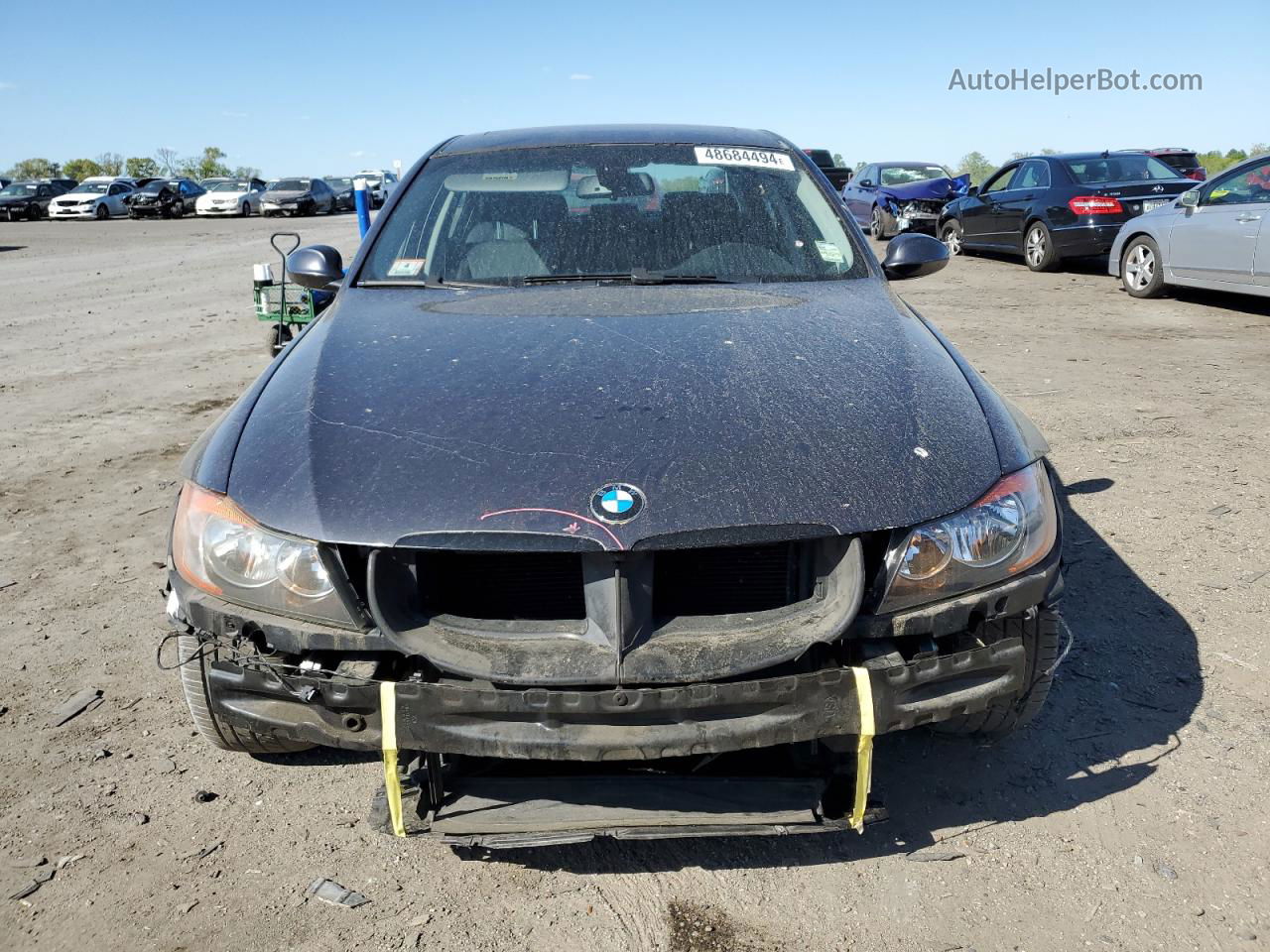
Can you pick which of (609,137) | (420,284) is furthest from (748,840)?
(609,137)

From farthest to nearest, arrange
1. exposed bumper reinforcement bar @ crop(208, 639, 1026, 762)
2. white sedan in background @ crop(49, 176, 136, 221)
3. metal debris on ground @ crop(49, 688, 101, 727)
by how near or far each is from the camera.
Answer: white sedan in background @ crop(49, 176, 136, 221) → metal debris on ground @ crop(49, 688, 101, 727) → exposed bumper reinforcement bar @ crop(208, 639, 1026, 762)

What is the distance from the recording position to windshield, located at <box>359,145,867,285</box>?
3.46 metres

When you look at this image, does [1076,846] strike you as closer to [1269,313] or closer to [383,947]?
[383,947]

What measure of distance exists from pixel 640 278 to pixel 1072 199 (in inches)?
447

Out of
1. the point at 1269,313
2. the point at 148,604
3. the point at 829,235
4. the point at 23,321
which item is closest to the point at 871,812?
the point at 829,235

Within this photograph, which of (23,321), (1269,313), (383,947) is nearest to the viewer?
(383,947)

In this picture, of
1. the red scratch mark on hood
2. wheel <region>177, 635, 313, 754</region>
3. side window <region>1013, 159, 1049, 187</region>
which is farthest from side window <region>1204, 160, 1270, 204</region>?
wheel <region>177, 635, 313, 754</region>

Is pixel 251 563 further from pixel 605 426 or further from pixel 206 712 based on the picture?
pixel 605 426

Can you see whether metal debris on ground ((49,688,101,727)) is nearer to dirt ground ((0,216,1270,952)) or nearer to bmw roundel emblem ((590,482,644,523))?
dirt ground ((0,216,1270,952))

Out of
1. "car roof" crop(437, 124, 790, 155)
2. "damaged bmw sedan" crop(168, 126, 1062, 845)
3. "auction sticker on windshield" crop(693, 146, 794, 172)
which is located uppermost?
"car roof" crop(437, 124, 790, 155)

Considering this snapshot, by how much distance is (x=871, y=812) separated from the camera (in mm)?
2277

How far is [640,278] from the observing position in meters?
3.38

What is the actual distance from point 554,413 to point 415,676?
66cm

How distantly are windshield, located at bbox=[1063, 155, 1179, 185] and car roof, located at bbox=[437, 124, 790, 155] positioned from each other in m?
10.4
